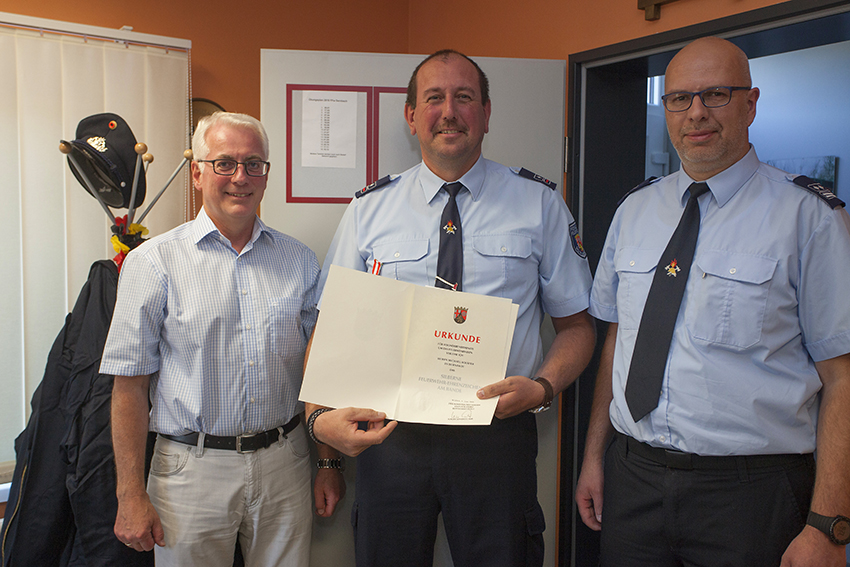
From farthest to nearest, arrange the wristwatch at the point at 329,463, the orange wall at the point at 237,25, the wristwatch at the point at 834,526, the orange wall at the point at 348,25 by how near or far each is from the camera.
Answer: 1. the orange wall at the point at 237,25
2. the orange wall at the point at 348,25
3. the wristwatch at the point at 329,463
4. the wristwatch at the point at 834,526

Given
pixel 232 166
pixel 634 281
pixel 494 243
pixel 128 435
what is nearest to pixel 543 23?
pixel 494 243

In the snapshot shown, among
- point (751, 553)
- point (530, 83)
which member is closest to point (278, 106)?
point (530, 83)

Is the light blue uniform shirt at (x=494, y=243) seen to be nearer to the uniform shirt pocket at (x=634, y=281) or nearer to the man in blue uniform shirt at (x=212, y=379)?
the uniform shirt pocket at (x=634, y=281)

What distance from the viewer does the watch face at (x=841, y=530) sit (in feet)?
4.09

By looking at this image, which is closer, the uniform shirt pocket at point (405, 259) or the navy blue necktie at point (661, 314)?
the navy blue necktie at point (661, 314)

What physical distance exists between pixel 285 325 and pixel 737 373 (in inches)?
44.4

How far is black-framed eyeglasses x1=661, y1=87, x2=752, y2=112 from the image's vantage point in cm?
140

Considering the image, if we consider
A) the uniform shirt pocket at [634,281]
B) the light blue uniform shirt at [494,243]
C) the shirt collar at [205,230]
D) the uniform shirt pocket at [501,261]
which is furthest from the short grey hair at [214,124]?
the uniform shirt pocket at [634,281]

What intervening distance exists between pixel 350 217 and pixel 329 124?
505 mm

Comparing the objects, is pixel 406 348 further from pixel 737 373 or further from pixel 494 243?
pixel 737 373

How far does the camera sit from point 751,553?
4.30 ft

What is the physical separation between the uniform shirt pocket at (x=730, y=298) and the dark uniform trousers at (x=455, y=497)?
548 mm

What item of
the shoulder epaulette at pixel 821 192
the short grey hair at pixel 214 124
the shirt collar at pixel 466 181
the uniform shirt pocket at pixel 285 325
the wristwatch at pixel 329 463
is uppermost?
the short grey hair at pixel 214 124

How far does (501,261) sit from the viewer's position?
162 cm
